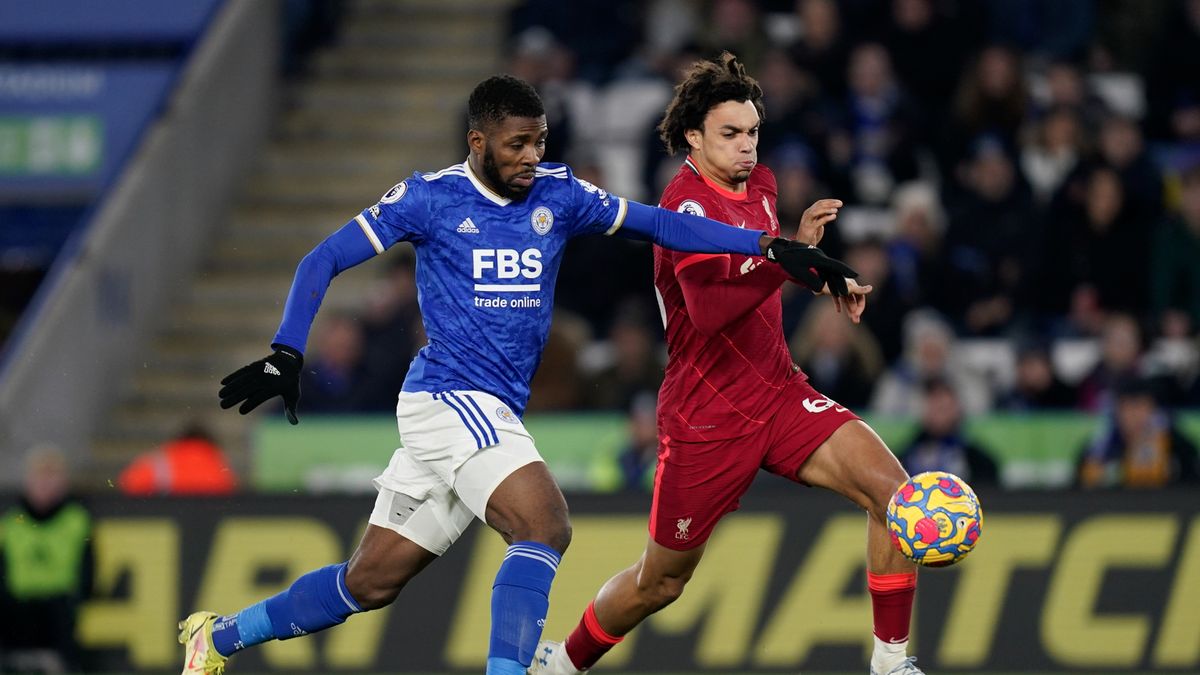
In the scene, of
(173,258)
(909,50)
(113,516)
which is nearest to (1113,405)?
(909,50)

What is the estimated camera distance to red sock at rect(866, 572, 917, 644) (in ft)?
23.4

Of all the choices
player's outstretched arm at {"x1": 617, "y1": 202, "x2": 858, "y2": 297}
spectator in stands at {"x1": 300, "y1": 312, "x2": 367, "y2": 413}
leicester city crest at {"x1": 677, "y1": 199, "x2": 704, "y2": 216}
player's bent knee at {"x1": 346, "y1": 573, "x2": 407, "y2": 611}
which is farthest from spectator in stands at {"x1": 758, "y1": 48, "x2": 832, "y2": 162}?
player's bent knee at {"x1": 346, "y1": 573, "x2": 407, "y2": 611}

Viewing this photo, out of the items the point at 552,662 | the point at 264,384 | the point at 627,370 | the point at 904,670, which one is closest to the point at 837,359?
the point at 627,370

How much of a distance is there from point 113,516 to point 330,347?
6.84 ft

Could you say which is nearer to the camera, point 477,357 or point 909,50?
point 477,357

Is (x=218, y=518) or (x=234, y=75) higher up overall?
(x=234, y=75)

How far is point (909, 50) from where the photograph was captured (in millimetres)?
13914

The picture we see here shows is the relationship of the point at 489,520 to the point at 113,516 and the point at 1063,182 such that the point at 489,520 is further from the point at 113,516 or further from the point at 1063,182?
the point at 1063,182

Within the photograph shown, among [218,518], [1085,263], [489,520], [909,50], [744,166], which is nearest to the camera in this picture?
[489,520]

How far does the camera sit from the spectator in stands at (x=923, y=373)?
39.3 feet

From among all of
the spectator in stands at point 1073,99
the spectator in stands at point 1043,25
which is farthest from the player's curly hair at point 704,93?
the spectator in stands at point 1043,25

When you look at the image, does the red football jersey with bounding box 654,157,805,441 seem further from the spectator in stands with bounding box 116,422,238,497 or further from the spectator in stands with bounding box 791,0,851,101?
the spectator in stands with bounding box 791,0,851,101

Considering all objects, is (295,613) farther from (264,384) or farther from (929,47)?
(929,47)

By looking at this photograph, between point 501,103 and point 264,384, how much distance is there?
1.26 meters
